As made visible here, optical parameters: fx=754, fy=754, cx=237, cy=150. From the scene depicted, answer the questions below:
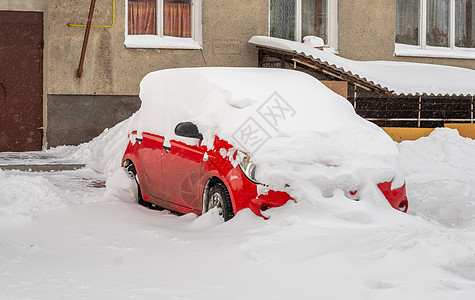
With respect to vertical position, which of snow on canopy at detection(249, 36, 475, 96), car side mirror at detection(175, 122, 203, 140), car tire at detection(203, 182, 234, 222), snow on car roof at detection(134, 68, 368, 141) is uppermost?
snow on canopy at detection(249, 36, 475, 96)

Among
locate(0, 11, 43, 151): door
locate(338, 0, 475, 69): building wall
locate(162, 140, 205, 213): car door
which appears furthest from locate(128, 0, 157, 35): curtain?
locate(162, 140, 205, 213): car door

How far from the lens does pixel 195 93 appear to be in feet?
25.3

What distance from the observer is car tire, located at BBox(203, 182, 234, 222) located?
668 cm

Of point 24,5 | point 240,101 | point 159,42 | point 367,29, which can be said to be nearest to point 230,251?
point 240,101

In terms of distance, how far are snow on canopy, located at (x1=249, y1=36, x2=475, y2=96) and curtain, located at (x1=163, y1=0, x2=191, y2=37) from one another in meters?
1.49

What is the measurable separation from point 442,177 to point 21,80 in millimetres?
9245

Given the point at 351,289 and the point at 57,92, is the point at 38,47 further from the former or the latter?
the point at 351,289

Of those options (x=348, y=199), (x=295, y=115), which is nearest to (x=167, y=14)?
(x=295, y=115)

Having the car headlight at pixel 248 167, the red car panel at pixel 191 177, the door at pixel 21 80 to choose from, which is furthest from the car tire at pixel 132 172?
the door at pixel 21 80

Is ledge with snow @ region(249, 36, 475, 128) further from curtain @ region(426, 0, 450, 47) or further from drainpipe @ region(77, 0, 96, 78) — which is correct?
drainpipe @ region(77, 0, 96, 78)

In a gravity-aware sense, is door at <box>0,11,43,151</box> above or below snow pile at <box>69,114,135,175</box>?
above

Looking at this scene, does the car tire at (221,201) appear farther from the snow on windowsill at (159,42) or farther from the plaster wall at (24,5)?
the plaster wall at (24,5)

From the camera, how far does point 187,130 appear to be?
7207 millimetres

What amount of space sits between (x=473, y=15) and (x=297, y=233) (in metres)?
15.9
